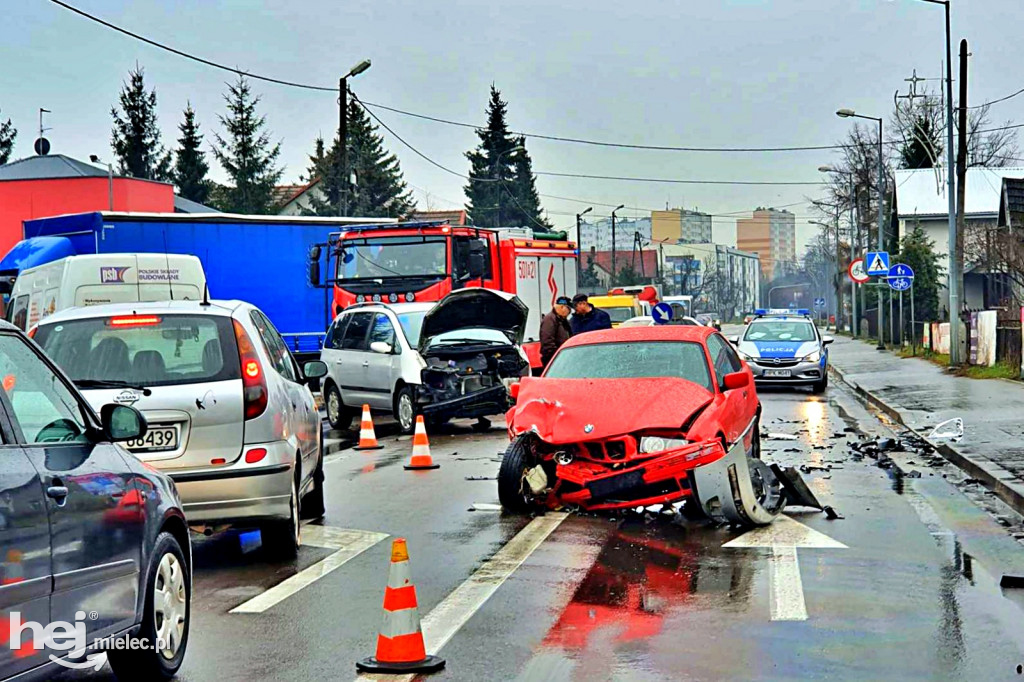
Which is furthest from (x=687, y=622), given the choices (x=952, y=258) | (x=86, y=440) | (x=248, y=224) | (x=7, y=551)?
(x=952, y=258)

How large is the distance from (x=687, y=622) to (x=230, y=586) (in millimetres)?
2825

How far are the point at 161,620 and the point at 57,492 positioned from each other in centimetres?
125

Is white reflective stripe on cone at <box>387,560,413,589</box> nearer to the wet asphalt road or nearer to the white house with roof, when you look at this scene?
the wet asphalt road

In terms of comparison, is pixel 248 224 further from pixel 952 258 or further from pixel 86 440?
pixel 86 440

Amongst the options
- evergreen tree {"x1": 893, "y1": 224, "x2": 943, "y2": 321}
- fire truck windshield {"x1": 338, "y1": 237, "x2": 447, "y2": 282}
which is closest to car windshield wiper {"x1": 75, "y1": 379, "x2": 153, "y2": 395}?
fire truck windshield {"x1": 338, "y1": 237, "x2": 447, "y2": 282}

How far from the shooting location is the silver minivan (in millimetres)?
8438

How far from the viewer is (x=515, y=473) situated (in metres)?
10.6

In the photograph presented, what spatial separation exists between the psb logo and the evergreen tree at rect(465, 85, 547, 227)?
236 feet

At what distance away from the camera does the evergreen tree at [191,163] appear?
86.7 metres

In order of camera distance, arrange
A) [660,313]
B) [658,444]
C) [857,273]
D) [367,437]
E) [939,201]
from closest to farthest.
A: [658,444] < [367,437] < [660,313] < [857,273] < [939,201]

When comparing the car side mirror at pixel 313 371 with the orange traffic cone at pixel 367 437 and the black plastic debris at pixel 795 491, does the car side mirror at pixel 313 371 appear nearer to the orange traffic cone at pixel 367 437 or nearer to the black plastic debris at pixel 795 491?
the black plastic debris at pixel 795 491

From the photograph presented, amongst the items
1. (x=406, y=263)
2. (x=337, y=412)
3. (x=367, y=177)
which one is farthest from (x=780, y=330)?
(x=367, y=177)

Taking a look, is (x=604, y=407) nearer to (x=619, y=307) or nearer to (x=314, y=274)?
(x=314, y=274)

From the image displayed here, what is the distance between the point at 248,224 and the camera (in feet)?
91.7
